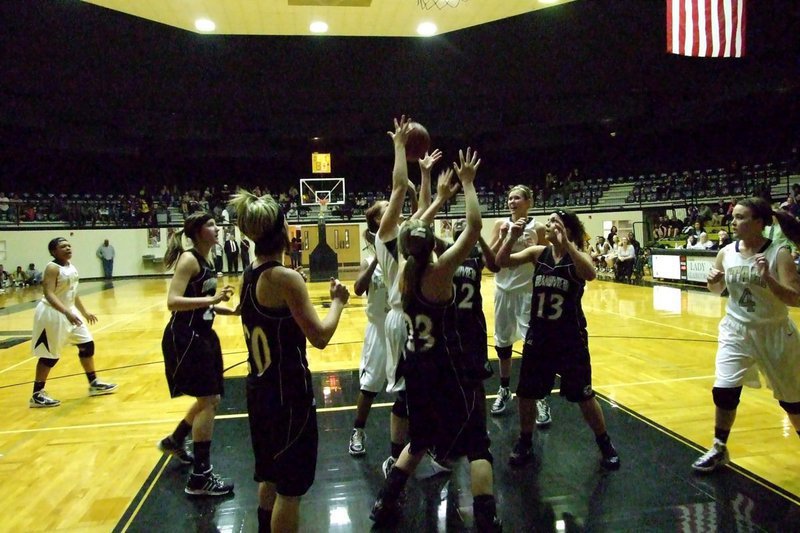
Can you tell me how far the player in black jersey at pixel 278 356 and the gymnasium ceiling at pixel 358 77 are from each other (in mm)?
6116

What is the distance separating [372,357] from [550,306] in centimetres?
125

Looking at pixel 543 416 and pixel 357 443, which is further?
pixel 543 416

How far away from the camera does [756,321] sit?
3.21 meters

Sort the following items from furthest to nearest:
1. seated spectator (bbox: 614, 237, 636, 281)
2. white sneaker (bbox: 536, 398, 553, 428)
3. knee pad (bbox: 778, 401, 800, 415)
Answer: seated spectator (bbox: 614, 237, 636, 281)
white sneaker (bbox: 536, 398, 553, 428)
knee pad (bbox: 778, 401, 800, 415)

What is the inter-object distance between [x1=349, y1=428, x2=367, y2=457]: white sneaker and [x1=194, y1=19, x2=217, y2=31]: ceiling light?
714 centimetres

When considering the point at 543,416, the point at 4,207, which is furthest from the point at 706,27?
the point at 4,207

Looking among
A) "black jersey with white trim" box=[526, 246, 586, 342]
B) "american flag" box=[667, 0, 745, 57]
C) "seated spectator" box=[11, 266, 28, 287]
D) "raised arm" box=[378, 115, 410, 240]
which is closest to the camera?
"raised arm" box=[378, 115, 410, 240]

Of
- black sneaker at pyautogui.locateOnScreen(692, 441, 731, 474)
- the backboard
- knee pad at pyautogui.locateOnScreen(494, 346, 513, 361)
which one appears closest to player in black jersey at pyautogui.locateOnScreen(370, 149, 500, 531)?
black sneaker at pyautogui.locateOnScreen(692, 441, 731, 474)

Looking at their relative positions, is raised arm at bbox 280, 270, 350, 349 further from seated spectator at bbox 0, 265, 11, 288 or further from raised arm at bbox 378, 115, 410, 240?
seated spectator at bbox 0, 265, 11, 288

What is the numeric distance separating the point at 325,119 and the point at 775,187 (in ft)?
61.7

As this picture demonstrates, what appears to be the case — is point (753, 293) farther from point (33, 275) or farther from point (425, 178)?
point (33, 275)

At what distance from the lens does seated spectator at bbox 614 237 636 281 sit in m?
15.4

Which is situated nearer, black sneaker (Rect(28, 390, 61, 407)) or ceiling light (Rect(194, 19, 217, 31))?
black sneaker (Rect(28, 390, 61, 407))

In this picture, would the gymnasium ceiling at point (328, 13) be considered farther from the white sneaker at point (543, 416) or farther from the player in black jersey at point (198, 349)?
the white sneaker at point (543, 416)
